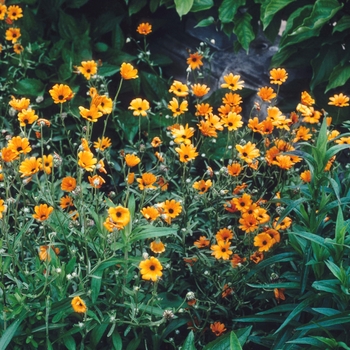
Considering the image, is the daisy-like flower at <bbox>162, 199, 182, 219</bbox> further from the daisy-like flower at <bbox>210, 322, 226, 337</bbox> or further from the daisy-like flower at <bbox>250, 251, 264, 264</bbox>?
the daisy-like flower at <bbox>210, 322, 226, 337</bbox>

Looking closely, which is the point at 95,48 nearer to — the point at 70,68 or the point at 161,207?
the point at 70,68

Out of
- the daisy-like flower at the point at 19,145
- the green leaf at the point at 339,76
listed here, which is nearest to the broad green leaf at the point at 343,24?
the green leaf at the point at 339,76

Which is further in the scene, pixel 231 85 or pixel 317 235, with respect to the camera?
pixel 231 85

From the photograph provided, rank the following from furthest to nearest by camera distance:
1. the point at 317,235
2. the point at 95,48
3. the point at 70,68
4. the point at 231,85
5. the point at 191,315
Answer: the point at 95,48
the point at 70,68
the point at 231,85
the point at 191,315
the point at 317,235

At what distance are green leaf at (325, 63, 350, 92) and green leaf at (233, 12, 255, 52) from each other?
1.45 ft

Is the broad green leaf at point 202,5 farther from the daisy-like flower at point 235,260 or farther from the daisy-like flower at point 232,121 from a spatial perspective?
the daisy-like flower at point 235,260

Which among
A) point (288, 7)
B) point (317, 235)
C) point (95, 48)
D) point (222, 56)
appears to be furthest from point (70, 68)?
point (317, 235)

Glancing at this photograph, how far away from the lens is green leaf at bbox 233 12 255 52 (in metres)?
3.11

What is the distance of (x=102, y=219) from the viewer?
202 cm

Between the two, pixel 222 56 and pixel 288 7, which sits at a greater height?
pixel 288 7

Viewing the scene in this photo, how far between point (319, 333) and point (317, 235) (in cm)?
30

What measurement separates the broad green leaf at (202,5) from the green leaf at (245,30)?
19 cm

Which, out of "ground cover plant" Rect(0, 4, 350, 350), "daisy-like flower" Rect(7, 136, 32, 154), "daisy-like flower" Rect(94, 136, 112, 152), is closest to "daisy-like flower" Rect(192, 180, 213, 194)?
"ground cover plant" Rect(0, 4, 350, 350)

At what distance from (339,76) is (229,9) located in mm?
640
